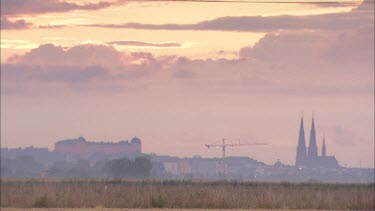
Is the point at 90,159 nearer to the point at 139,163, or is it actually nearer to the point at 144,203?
the point at 139,163

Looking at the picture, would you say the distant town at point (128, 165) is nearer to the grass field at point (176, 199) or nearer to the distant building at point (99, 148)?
the distant building at point (99, 148)

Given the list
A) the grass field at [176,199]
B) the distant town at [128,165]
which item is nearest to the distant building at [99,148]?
the distant town at [128,165]

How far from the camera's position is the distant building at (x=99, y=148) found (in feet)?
377

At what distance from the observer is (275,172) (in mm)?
123812

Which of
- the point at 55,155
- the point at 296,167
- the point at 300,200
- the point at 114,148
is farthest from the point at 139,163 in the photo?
the point at 300,200

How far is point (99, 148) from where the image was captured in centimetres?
11494

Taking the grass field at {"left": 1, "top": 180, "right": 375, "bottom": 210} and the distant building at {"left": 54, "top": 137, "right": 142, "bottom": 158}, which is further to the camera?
the distant building at {"left": 54, "top": 137, "right": 142, "bottom": 158}

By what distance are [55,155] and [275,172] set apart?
2664 cm

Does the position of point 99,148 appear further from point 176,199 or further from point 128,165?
point 176,199

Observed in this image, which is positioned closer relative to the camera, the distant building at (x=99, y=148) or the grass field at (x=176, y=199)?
the grass field at (x=176, y=199)

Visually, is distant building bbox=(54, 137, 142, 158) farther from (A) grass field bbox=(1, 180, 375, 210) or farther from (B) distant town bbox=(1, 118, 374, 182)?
(A) grass field bbox=(1, 180, 375, 210)

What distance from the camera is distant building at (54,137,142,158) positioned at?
114875mm

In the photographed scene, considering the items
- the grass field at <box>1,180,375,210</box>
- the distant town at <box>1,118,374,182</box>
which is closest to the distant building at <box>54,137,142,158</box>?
the distant town at <box>1,118,374,182</box>

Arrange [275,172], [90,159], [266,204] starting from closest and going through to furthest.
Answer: [266,204] < [90,159] < [275,172]
